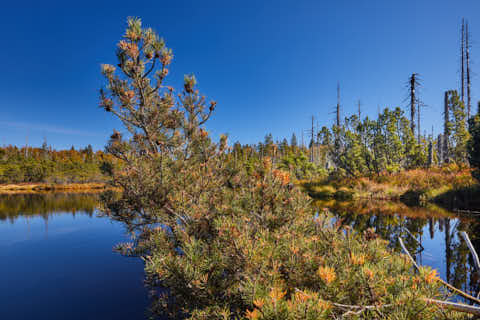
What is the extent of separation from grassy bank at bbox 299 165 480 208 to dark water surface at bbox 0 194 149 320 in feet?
59.9

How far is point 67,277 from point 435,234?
43.4ft

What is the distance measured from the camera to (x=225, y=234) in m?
1.71

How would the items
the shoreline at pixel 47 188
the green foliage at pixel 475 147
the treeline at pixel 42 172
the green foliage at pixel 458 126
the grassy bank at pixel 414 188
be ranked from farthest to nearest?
the treeline at pixel 42 172, the shoreline at pixel 47 188, the green foliage at pixel 458 126, the grassy bank at pixel 414 188, the green foliage at pixel 475 147

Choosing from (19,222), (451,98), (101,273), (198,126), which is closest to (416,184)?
(451,98)

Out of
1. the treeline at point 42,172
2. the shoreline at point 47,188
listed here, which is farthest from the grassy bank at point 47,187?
the treeline at point 42,172

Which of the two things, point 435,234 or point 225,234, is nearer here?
point 225,234

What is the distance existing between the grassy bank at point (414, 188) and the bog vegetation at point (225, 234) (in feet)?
54.1

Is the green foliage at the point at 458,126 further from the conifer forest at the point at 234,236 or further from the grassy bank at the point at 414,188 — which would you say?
the conifer forest at the point at 234,236

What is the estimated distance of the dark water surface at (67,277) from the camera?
5203 mm

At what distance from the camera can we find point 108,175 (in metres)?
4.13

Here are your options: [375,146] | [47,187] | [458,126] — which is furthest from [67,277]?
[47,187]

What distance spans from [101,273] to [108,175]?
515 centimetres

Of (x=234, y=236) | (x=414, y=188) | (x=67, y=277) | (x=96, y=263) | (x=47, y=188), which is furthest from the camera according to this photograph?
(x=47, y=188)

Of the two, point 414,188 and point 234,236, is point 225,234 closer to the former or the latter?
point 234,236
